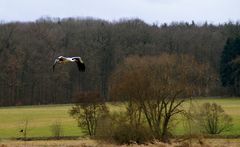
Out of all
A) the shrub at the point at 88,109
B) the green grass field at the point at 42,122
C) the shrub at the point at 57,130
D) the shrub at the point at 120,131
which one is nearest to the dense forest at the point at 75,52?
the green grass field at the point at 42,122

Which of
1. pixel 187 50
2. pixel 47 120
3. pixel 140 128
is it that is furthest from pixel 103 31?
pixel 140 128

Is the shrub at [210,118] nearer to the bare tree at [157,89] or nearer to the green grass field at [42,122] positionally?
the green grass field at [42,122]

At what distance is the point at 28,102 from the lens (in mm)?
123250

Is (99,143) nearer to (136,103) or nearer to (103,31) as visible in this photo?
(136,103)

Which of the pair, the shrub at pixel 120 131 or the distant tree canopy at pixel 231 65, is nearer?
the shrub at pixel 120 131

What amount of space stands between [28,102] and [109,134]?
78.4 m

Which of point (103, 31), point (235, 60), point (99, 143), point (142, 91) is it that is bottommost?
point (99, 143)

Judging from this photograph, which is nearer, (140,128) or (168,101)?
(140,128)

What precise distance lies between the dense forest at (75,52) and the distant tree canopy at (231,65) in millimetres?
1471

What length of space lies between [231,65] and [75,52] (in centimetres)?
3393

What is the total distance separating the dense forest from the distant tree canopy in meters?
1.47

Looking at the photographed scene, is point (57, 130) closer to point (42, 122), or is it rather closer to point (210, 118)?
point (42, 122)

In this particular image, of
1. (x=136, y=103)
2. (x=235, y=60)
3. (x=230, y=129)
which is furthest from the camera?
(x=235, y=60)

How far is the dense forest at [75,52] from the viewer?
400 ft
